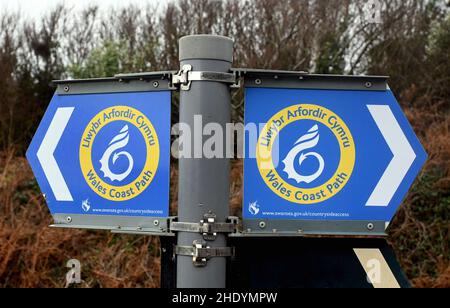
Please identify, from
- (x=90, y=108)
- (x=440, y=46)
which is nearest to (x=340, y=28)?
(x=440, y=46)

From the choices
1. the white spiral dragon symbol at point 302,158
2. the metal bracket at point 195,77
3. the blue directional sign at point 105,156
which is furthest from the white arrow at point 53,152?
the white spiral dragon symbol at point 302,158

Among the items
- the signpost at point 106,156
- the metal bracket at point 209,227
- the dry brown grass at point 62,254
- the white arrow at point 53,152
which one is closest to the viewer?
the metal bracket at point 209,227

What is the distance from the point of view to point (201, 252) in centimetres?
194

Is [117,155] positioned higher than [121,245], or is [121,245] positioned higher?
[121,245]

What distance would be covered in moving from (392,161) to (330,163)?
0.68 ft

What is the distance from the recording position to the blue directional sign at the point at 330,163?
78.3 inches

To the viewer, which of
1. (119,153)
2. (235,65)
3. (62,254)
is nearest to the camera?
(119,153)

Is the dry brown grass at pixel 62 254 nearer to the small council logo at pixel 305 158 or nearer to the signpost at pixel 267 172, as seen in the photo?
the signpost at pixel 267 172

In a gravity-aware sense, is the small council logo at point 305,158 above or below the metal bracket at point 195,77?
below

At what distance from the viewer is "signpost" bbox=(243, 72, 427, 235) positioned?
199cm

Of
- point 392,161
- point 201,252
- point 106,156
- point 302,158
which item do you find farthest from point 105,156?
point 392,161

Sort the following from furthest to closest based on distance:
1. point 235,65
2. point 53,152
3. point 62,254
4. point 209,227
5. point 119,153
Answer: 1. point 235,65
2. point 62,254
3. point 53,152
4. point 119,153
5. point 209,227

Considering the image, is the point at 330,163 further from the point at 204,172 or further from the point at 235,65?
the point at 235,65

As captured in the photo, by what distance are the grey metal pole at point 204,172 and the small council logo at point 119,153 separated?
0.50 ft
